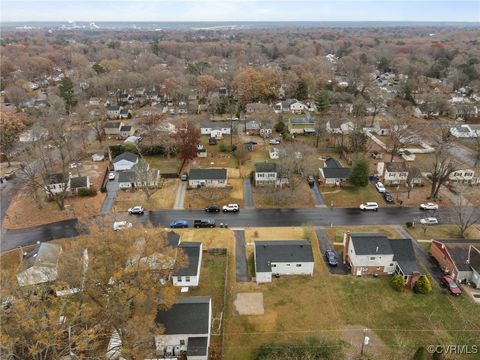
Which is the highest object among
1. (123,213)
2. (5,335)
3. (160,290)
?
(5,335)

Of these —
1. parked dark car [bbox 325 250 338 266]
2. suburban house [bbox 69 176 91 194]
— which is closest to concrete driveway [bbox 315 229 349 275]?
parked dark car [bbox 325 250 338 266]

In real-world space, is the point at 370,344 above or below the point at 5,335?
below

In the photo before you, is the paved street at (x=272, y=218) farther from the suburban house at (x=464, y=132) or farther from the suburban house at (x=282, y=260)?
the suburban house at (x=464, y=132)

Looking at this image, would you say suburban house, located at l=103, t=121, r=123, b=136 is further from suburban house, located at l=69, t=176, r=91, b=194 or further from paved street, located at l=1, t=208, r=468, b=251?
paved street, located at l=1, t=208, r=468, b=251

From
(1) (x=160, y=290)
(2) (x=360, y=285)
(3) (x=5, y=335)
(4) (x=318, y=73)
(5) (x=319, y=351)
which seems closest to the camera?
(3) (x=5, y=335)

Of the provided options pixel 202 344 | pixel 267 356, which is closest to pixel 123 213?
pixel 202 344

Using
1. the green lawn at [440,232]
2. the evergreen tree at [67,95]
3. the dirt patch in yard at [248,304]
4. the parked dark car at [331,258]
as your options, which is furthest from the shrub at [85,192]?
the evergreen tree at [67,95]

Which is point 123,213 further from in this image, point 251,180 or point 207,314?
point 207,314
